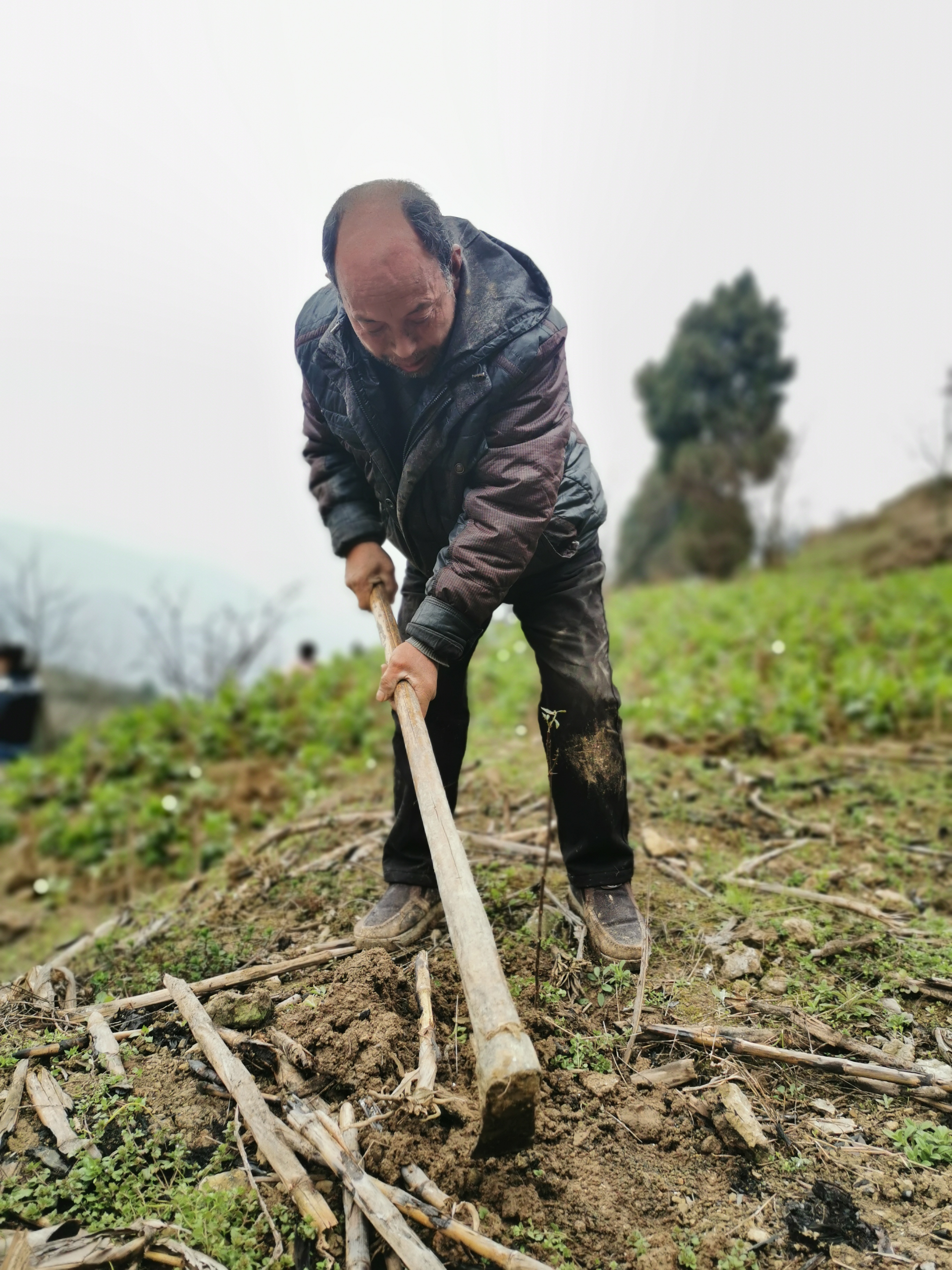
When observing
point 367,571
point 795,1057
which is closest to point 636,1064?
point 795,1057

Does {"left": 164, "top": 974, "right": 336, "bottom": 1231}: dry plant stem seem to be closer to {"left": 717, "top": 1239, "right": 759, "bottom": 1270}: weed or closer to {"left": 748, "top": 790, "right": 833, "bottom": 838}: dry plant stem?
{"left": 717, "top": 1239, "right": 759, "bottom": 1270}: weed

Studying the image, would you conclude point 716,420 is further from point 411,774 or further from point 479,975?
point 479,975

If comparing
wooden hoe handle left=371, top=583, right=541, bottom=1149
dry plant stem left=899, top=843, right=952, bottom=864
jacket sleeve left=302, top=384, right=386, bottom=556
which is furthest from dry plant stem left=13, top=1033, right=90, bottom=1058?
dry plant stem left=899, top=843, right=952, bottom=864

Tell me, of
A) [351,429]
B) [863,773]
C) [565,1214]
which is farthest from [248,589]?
[565,1214]

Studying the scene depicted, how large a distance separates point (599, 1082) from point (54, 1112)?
132cm

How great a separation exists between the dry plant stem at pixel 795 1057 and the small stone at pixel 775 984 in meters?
0.26

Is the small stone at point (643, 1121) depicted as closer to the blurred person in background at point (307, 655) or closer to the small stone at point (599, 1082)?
the small stone at point (599, 1082)

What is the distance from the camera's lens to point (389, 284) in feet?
6.88

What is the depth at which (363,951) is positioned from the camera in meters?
2.59

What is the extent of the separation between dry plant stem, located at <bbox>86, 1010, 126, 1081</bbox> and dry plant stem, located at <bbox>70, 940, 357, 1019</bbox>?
0.18ft

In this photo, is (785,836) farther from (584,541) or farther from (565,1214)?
(565,1214)

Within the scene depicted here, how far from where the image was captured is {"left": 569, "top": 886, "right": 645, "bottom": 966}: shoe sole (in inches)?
101

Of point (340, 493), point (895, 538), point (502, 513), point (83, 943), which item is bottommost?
point (83, 943)

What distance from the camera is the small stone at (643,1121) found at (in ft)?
6.48
